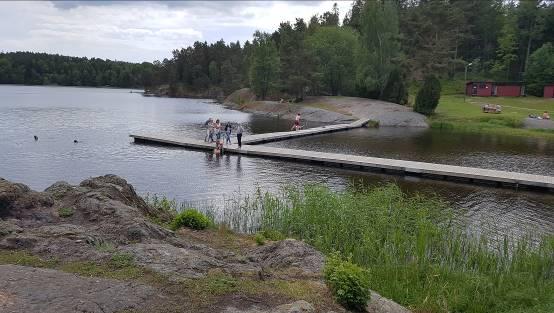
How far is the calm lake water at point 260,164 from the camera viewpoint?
26.1m

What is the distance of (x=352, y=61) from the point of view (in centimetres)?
8481

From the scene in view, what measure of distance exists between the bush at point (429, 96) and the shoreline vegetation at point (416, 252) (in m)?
50.7

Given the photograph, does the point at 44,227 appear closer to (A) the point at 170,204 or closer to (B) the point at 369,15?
(A) the point at 170,204

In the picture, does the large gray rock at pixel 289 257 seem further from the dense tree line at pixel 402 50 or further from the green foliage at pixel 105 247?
the dense tree line at pixel 402 50

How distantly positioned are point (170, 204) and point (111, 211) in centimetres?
706

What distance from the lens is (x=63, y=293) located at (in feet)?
32.0

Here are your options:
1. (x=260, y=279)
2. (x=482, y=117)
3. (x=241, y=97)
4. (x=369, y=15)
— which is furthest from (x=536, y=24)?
(x=260, y=279)

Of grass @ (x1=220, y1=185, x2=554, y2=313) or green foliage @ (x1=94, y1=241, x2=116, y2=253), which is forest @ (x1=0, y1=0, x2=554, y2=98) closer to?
grass @ (x1=220, y1=185, x2=554, y2=313)

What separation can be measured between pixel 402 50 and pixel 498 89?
64.0 feet

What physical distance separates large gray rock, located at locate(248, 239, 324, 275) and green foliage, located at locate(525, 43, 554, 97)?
85.5m

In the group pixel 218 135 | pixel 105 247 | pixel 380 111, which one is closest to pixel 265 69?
pixel 380 111

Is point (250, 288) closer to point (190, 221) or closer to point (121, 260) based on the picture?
point (121, 260)

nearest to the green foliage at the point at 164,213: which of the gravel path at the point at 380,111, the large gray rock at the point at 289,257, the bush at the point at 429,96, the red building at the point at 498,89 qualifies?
the large gray rock at the point at 289,257

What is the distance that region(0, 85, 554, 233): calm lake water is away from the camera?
26.1m
